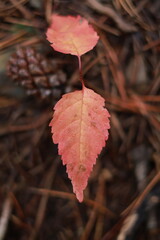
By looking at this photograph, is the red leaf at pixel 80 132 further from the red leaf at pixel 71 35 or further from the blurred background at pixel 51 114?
the blurred background at pixel 51 114

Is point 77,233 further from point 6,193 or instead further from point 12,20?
point 12,20

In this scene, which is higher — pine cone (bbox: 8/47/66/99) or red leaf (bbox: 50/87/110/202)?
pine cone (bbox: 8/47/66/99)

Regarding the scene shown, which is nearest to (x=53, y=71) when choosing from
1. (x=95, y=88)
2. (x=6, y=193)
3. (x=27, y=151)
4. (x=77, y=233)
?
(x=95, y=88)

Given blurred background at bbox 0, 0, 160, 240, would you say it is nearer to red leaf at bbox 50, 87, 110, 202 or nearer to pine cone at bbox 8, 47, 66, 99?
pine cone at bbox 8, 47, 66, 99

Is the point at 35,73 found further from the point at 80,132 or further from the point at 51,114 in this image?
the point at 80,132

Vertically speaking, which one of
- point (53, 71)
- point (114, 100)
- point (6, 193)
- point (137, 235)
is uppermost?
point (53, 71)

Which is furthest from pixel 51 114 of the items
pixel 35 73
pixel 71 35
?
pixel 71 35

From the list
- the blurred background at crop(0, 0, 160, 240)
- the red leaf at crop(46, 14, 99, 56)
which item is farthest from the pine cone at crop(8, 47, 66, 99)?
the red leaf at crop(46, 14, 99, 56)
